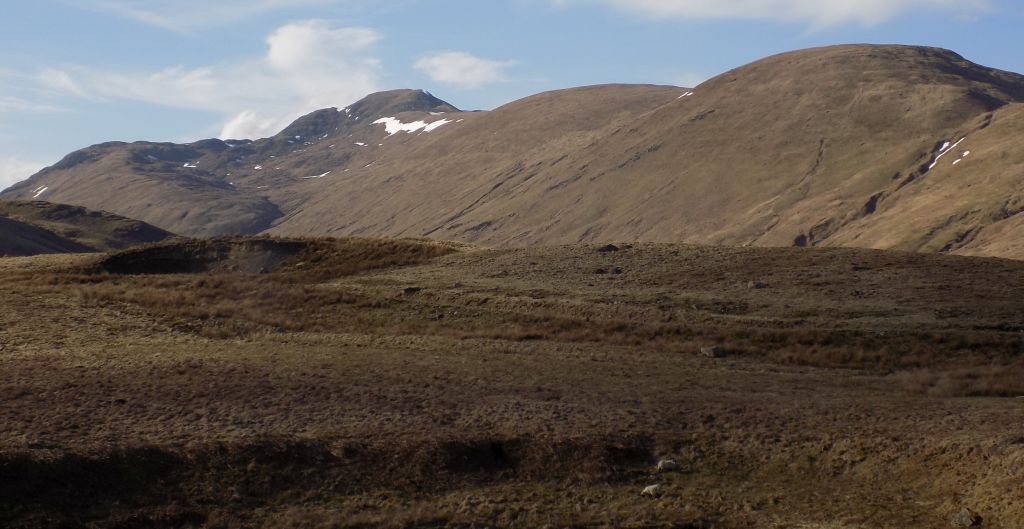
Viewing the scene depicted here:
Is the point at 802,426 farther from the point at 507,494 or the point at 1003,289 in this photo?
the point at 1003,289

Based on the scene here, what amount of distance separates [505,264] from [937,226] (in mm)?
79533

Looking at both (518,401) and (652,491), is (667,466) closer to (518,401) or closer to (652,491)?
(652,491)

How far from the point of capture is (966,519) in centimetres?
1619

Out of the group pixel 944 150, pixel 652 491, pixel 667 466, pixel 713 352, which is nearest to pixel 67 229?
pixel 713 352

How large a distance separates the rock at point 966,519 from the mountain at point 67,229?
95428 millimetres

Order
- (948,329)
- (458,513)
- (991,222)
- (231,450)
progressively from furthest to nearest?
(991,222)
(948,329)
(231,450)
(458,513)

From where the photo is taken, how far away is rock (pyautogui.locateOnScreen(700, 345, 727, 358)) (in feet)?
94.6

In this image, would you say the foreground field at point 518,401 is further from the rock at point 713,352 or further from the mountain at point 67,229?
the mountain at point 67,229

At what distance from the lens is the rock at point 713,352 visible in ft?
94.6

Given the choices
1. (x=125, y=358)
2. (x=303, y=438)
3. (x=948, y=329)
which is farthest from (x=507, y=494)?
(x=948, y=329)

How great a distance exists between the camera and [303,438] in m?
19.4

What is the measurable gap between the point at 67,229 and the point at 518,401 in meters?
116

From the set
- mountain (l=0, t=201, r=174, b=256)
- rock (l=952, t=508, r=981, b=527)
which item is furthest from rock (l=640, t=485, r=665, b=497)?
mountain (l=0, t=201, r=174, b=256)

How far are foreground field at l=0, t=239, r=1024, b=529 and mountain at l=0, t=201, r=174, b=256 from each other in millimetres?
67437
